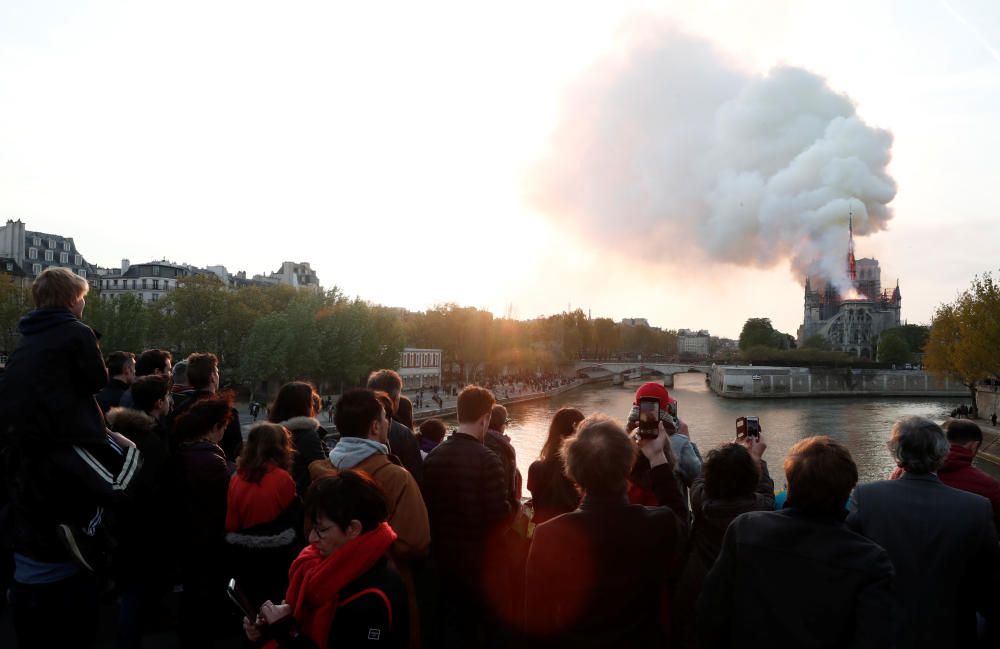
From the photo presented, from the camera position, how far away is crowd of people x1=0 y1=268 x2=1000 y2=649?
2.12 metres

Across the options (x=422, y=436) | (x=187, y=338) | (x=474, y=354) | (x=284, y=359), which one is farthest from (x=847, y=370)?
(x=422, y=436)

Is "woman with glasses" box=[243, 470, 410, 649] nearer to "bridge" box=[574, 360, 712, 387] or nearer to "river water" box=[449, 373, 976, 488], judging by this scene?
"river water" box=[449, 373, 976, 488]

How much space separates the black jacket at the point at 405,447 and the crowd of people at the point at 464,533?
0.02 meters

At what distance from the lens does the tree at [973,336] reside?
2953 cm

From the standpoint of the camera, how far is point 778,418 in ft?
141

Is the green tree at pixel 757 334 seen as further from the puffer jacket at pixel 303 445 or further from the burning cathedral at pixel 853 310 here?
the puffer jacket at pixel 303 445

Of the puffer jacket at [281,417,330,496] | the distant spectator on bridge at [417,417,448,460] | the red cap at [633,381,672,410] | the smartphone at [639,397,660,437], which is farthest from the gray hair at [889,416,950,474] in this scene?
the distant spectator on bridge at [417,417,448,460]

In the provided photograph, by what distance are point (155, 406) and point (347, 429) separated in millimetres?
1475

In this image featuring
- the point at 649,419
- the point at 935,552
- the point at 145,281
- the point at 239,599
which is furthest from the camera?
the point at 145,281

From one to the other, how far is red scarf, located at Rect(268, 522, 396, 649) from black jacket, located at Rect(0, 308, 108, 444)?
966 millimetres

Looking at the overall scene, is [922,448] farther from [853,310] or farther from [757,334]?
[853,310]

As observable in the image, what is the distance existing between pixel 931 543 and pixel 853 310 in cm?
10799

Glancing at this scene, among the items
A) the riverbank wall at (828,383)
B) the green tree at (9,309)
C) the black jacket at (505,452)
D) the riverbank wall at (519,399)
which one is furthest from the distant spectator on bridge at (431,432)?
the riverbank wall at (828,383)

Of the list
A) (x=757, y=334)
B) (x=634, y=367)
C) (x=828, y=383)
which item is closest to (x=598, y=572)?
(x=828, y=383)
